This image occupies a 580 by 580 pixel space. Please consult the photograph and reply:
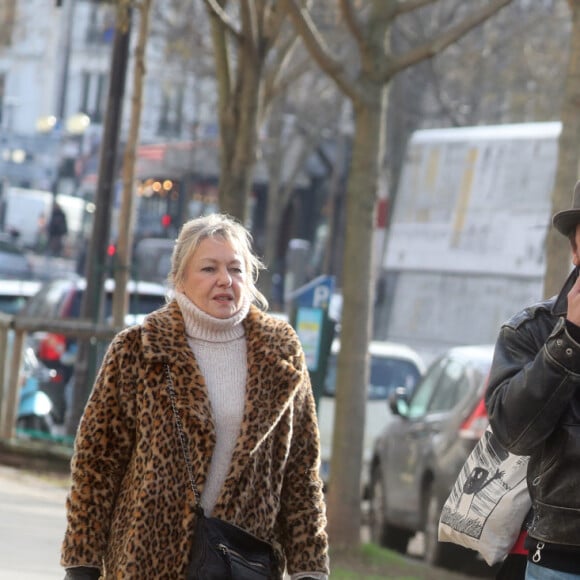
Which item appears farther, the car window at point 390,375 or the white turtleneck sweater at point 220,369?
the car window at point 390,375

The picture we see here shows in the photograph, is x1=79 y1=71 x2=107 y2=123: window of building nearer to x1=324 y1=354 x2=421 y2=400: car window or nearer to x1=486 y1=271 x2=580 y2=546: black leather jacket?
x1=324 y1=354 x2=421 y2=400: car window

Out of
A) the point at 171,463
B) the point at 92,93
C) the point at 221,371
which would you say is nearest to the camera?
the point at 171,463

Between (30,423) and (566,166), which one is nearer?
(566,166)

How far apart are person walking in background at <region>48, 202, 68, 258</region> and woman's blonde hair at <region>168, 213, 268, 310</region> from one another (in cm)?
4553

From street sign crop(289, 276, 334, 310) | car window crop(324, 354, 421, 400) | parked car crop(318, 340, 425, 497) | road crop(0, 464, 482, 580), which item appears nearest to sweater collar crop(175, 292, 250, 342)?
road crop(0, 464, 482, 580)

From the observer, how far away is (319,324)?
12859 mm

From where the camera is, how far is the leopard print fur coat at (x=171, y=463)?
4.64m

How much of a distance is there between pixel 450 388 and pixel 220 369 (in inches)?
303

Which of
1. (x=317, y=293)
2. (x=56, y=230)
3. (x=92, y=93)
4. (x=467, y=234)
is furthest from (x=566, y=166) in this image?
(x=92, y=93)

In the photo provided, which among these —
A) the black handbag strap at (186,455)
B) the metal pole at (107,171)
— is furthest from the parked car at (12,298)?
the black handbag strap at (186,455)

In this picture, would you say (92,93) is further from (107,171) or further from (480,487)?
(480,487)

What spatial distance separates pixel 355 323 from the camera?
11.1 metres

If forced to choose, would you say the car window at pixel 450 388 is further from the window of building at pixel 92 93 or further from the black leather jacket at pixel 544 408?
the window of building at pixel 92 93

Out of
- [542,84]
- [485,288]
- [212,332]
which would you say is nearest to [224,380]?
[212,332]
